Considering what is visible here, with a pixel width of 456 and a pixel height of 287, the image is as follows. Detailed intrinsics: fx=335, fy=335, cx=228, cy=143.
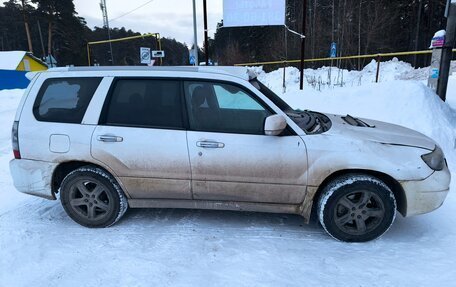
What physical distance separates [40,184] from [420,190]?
3998 millimetres

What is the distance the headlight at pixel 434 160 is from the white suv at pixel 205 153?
0.01 metres

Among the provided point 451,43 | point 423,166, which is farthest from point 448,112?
point 423,166

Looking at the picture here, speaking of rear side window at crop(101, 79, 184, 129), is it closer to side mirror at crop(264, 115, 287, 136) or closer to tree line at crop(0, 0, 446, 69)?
side mirror at crop(264, 115, 287, 136)

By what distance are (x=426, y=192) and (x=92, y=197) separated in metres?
3.45

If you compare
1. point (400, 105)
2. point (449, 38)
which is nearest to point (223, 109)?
point (400, 105)

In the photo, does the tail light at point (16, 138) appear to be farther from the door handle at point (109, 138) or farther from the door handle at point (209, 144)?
the door handle at point (209, 144)

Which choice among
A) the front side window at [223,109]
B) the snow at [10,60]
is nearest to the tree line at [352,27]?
the snow at [10,60]

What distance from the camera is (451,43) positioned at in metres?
8.30

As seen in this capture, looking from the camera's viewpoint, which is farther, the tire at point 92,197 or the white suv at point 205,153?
the tire at point 92,197

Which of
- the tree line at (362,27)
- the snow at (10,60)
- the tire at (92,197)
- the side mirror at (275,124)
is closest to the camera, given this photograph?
the side mirror at (275,124)

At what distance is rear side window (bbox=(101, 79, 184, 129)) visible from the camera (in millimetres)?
3539

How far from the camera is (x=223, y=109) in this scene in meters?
3.67

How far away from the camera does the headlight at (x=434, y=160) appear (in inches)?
128

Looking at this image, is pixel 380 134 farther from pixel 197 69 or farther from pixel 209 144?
pixel 197 69
